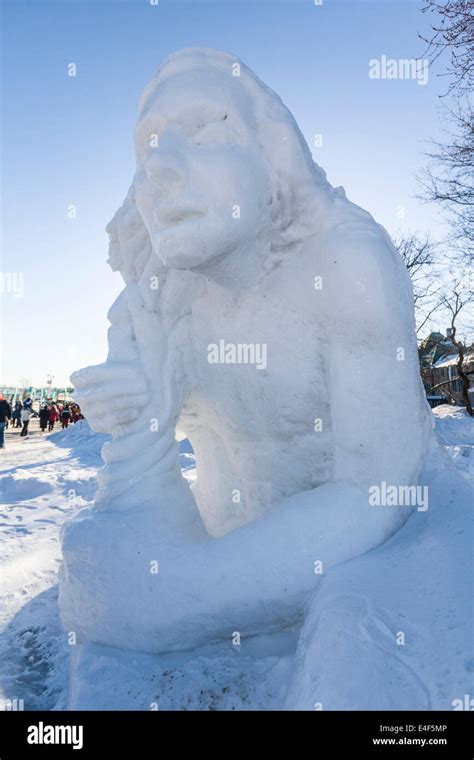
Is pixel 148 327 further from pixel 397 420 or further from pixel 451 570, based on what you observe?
pixel 451 570

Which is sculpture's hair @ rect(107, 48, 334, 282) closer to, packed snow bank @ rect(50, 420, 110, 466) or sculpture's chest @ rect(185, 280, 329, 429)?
sculpture's chest @ rect(185, 280, 329, 429)

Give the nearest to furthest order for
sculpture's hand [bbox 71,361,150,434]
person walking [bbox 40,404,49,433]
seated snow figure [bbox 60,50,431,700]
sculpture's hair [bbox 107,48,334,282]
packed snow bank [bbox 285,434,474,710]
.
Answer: packed snow bank [bbox 285,434,474,710]
seated snow figure [bbox 60,50,431,700]
sculpture's hair [bbox 107,48,334,282]
sculpture's hand [bbox 71,361,150,434]
person walking [bbox 40,404,49,433]

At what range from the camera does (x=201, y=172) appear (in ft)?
4.71

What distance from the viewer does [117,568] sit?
57.7 inches

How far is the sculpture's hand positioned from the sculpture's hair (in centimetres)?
57

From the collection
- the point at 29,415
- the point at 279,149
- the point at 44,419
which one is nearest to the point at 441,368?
the point at 44,419

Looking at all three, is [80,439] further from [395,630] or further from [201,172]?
[395,630]

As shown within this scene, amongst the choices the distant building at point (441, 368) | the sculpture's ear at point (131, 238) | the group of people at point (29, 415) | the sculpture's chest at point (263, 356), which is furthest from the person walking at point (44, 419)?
the sculpture's chest at point (263, 356)

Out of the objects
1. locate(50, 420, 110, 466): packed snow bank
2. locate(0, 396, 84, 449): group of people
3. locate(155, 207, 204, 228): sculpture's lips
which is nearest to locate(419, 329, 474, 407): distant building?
locate(50, 420, 110, 466): packed snow bank

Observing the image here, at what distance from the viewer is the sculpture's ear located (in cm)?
186

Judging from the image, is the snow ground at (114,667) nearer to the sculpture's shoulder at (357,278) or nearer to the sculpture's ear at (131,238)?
the sculpture's shoulder at (357,278)

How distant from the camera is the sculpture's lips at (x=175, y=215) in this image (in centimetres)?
144
